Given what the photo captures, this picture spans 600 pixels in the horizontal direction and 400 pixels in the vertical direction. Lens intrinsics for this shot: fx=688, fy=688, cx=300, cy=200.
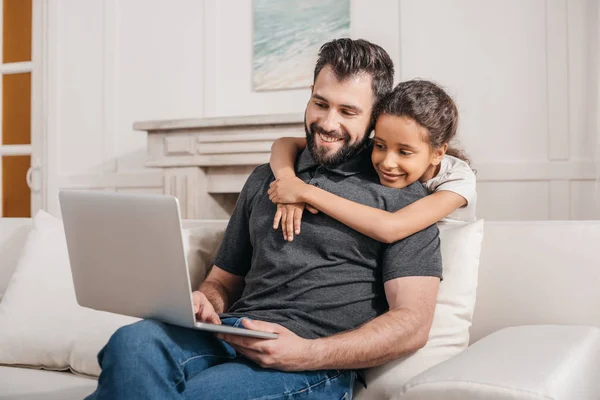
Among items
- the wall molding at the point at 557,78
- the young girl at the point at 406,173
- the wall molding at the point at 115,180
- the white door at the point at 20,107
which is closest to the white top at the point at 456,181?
the young girl at the point at 406,173

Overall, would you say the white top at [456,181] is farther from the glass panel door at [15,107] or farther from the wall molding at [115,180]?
the glass panel door at [15,107]

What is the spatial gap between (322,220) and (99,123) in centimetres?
306

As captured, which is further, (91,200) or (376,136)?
(376,136)

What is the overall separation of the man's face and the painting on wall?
197cm

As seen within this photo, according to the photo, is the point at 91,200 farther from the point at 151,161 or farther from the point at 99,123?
the point at 99,123

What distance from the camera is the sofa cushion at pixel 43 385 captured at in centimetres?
162

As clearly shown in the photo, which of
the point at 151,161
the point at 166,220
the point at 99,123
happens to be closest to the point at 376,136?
the point at 166,220

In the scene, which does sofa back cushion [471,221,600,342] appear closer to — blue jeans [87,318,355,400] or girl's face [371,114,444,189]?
girl's face [371,114,444,189]

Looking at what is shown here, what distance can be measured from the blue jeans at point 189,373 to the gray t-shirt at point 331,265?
12cm

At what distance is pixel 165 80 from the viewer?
4051 mm

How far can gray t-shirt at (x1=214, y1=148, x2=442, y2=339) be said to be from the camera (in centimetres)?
148

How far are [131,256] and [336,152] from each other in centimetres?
64

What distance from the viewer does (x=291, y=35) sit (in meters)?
3.68

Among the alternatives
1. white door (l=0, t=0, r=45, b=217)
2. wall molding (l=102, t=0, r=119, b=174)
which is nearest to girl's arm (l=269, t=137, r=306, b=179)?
wall molding (l=102, t=0, r=119, b=174)
